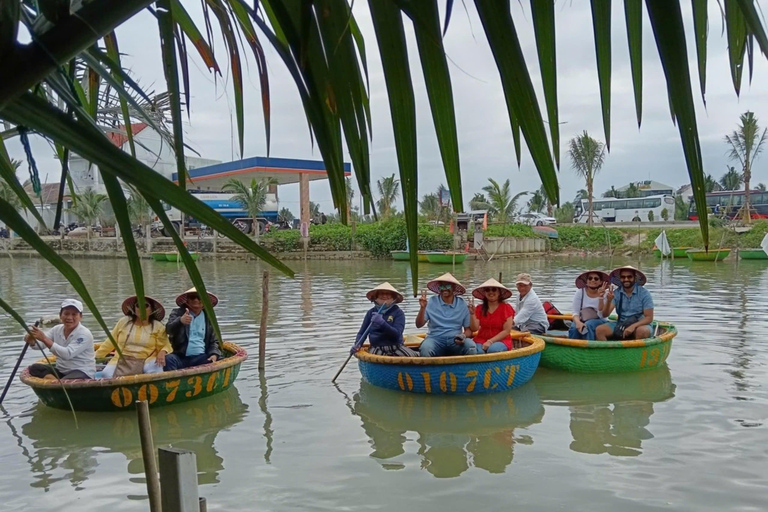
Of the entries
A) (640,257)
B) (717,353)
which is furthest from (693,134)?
(640,257)

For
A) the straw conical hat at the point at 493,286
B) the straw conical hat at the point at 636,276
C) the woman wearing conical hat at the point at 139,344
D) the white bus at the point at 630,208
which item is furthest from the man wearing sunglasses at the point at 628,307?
the white bus at the point at 630,208

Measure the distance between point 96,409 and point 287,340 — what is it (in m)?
4.45

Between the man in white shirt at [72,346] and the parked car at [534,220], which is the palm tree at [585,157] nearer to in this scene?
the parked car at [534,220]

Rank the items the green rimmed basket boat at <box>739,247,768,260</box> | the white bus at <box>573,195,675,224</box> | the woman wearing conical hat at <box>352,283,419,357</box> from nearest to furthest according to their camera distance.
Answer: the woman wearing conical hat at <box>352,283,419,357</box>
the green rimmed basket boat at <box>739,247,768,260</box>
the white bus at <box>573,195,675,224</box>

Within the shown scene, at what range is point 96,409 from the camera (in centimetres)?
652

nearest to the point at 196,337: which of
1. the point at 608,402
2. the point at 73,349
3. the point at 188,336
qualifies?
the point at 188,336

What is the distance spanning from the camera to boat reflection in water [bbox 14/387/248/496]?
542 centimetres

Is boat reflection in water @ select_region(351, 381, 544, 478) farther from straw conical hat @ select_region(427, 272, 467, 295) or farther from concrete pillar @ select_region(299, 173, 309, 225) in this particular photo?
concrete pillar @ select_region(299, 173, 309, 225)

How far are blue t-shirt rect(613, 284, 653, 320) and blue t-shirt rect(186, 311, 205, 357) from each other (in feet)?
15.5

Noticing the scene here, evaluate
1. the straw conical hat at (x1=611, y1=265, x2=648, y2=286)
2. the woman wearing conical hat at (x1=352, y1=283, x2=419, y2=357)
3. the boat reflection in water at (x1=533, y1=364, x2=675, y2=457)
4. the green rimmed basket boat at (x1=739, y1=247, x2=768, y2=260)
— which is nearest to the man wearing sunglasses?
the straw conical hat at (x1=611, y1=265, x2=648, y2=286)

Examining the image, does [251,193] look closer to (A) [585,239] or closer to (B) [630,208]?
(A) [585,239]

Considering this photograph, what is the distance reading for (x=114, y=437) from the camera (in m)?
6.09

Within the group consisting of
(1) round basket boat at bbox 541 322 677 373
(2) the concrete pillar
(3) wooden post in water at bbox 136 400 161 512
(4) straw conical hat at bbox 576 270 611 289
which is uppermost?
(2) the concrete pillar

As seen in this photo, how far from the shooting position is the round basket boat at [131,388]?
6301mm
